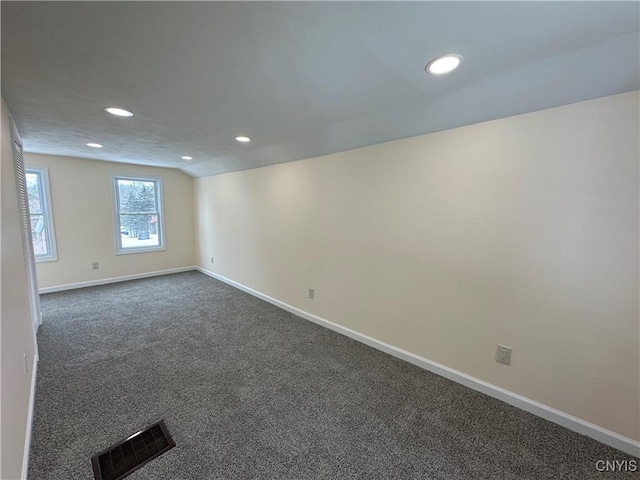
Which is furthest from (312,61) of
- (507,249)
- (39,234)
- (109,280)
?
(109,280)

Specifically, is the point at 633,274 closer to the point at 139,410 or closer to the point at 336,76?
the point at 336,76

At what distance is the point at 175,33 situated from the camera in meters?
1.16

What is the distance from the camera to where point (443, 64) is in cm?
142

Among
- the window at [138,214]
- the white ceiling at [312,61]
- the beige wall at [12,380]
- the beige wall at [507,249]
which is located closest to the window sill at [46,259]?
the window at [138,214]

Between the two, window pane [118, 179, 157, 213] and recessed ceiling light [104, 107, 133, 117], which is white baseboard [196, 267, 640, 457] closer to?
recessed ceiling light [104, 107, 133, 117]

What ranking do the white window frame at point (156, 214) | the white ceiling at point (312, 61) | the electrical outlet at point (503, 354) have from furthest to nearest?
the white window frame at point (156, 214) < the electrical outlet at point (503, 354) < the white ceiling at point (312, 61)

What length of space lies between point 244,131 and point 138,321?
2694mm

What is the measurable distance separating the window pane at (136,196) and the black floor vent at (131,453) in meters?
4.54

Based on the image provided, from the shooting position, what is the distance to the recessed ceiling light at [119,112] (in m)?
2.13

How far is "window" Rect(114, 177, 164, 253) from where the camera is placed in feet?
16.4

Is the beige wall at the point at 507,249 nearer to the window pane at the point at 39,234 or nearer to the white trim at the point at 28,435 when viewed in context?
the white trim at the point at 28,435

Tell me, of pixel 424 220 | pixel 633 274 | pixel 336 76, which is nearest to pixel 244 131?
pixel 336 76

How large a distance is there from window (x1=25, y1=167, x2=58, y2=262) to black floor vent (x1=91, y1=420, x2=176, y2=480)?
4109mm

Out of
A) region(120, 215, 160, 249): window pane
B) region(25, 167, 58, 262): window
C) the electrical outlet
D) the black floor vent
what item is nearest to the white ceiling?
the electrical outlet
